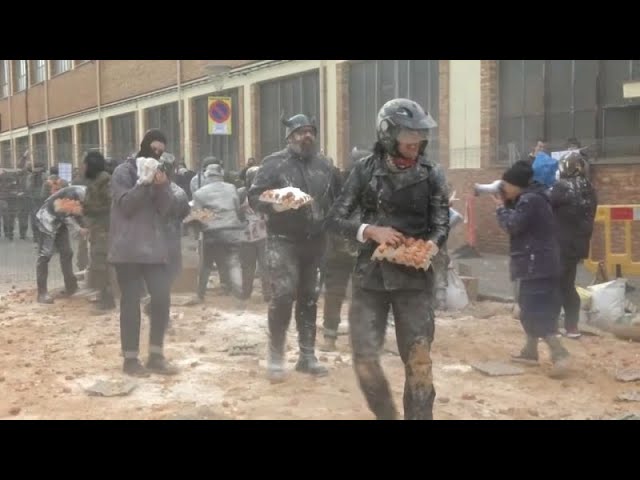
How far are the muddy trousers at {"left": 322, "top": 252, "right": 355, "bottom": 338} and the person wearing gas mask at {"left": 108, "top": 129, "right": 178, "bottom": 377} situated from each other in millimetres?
1606

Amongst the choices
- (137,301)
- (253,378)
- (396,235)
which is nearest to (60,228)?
(137,301)

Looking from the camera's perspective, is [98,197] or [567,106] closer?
[98,197]

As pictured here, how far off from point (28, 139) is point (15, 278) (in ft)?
107

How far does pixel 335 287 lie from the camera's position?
750cm

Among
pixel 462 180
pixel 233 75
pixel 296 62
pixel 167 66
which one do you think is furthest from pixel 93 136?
pixel 462 180

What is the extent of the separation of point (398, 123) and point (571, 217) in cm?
392

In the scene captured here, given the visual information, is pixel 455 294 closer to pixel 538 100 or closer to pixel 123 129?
pixel 538 100

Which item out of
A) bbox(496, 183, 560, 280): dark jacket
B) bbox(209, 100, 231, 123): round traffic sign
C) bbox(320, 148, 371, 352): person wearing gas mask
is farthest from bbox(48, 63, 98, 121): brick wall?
bbox(496, 183, 560, 280): dark jacket

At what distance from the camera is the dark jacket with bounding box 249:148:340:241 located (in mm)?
6223

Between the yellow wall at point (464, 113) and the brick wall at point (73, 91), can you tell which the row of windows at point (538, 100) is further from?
the brick wall at point (73, 91)

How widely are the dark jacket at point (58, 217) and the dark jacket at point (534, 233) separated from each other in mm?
5573

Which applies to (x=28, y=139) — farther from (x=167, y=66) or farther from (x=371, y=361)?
(x=371, y=361)

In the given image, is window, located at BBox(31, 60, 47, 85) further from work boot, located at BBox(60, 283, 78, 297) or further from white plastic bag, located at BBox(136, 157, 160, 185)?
white plastic bag, located at BBox(136, 157, 160, 185)

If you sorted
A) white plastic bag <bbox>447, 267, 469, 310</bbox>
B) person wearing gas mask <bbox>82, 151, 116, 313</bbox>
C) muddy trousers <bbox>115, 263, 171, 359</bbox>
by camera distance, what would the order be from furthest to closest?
person wearing gas mask <bbox>82, 151, 116, 313</bbox> < white plastic bag <bbox>447, 267, 469, 310</bbox> < muddy trousers <bbox>115, 263, 171, 359</bbox>
